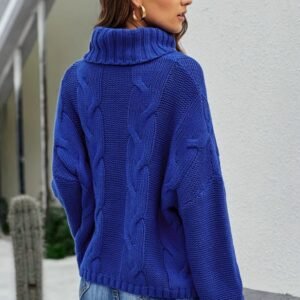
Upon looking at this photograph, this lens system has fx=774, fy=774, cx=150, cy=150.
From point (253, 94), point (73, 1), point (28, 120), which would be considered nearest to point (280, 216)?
point (253, 94)

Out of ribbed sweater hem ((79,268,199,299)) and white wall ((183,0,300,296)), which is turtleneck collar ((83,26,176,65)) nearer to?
ribbed sweater hem ((79,268,199,299))

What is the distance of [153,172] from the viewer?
1.63 m

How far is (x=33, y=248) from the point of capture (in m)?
3.84

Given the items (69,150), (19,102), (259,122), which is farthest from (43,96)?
(69,150)

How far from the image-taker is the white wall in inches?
116

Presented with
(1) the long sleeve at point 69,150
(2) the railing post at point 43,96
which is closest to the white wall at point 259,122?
(1) the long sleeve at point 69,150

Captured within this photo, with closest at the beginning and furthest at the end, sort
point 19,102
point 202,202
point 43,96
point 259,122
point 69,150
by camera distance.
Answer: point 202,202
point 69,150
point 259,122
point 43,96
point 19,102

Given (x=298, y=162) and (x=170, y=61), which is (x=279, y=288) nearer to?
(x=298, y=162)

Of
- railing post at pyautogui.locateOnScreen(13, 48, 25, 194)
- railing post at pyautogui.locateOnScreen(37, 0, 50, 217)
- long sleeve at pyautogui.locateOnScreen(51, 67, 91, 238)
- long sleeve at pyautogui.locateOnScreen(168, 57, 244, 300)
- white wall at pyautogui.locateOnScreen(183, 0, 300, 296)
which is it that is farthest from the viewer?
railing post at pyautogui.locateOnScreen(13, 48, 25, 194)

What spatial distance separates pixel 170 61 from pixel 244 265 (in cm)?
176

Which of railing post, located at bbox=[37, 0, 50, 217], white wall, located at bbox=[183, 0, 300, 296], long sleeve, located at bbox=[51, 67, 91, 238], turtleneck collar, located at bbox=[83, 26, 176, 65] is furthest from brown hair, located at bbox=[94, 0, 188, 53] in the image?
railing post, located at bbox=[37, 0, 50, 217]

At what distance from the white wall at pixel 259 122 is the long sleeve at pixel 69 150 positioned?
1318mm

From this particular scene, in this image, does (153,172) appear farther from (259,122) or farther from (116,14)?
(259,122)

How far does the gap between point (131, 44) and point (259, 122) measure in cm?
150
